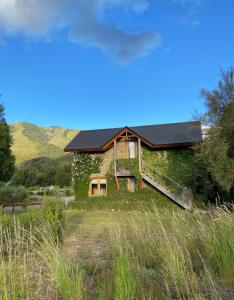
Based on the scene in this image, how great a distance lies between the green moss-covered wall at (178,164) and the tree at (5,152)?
511 inches

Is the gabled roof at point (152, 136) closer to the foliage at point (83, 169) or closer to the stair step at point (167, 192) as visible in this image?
the foliage at point (83, 169)

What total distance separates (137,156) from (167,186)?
2.96 meters

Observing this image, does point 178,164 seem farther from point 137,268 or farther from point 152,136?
point 137,268

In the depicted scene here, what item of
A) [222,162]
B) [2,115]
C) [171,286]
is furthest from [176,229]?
[2,115]

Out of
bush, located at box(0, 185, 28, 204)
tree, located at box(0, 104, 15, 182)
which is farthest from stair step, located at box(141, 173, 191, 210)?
tree, located at box(0, 104, 15, 182)

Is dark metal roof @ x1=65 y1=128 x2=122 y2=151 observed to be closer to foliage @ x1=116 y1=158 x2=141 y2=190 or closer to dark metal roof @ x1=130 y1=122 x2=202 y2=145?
foliage @ x1=116 y1=158 x2=141 y2=190

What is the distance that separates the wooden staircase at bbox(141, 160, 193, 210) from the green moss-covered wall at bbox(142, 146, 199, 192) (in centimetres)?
46

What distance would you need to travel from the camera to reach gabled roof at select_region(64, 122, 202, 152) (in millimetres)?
21344

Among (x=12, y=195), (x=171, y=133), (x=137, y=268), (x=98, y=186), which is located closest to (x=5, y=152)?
(x=12, y=195)

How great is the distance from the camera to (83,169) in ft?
78.8

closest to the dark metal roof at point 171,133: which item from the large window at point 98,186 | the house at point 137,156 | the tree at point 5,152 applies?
the house at point 137,156

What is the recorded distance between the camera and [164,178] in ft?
71.0

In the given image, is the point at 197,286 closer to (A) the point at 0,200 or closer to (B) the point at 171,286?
(B) the point at 171,286

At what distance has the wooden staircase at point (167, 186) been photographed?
1997 centimetres
